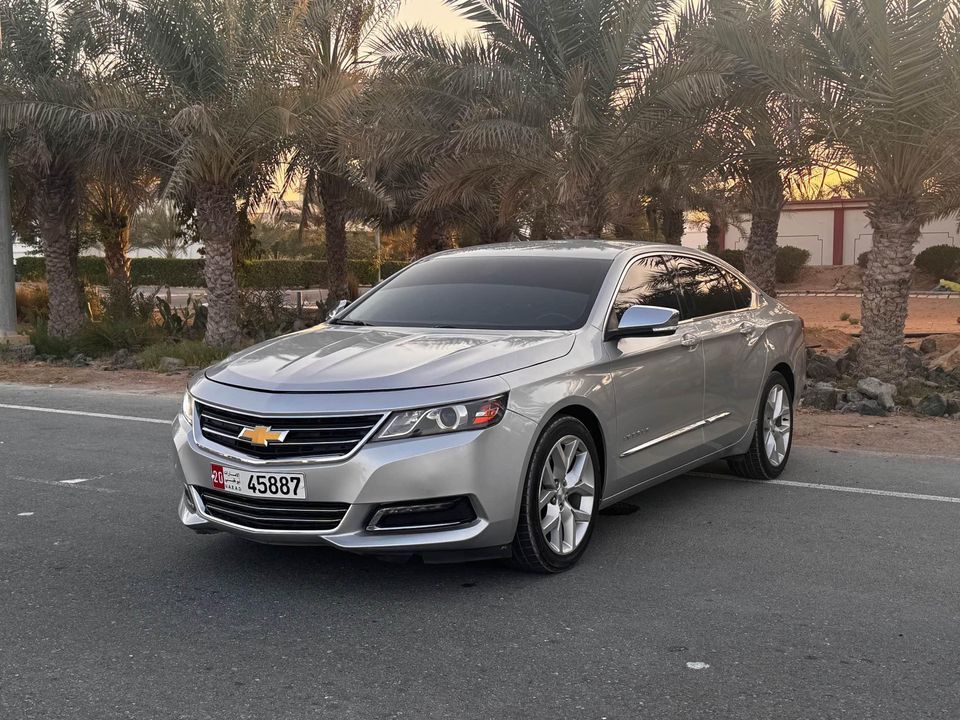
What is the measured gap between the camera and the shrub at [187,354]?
16203 mm

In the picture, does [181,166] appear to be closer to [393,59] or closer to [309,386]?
[393,59]

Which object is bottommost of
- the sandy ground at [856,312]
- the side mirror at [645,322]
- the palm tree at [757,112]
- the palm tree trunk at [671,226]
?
the sandy ground at [856,312]

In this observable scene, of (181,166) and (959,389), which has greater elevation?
(181,166)

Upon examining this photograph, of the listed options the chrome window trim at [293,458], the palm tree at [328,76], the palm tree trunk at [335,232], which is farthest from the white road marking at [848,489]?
the palm tree trunk at [335,232]

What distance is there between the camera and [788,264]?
43.8 m

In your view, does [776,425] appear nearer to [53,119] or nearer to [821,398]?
[821,398]

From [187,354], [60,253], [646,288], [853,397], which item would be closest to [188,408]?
[646,288]

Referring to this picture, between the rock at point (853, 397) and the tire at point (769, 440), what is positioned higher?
the tire at point (769, 440)

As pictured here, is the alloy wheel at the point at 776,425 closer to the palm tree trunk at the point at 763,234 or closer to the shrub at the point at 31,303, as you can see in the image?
the palm tree trunk at the point at 763,234

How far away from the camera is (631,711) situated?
12.3 feet

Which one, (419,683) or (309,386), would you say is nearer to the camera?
(419,683)

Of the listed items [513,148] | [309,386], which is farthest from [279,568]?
[513,148]

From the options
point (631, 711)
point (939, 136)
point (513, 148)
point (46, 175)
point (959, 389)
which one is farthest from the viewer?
point (46, 175)

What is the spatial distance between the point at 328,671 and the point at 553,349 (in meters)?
1.97
